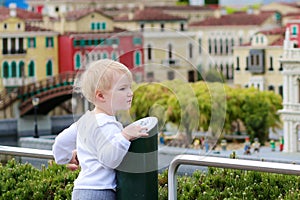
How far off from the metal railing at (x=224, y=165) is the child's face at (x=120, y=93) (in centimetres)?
35

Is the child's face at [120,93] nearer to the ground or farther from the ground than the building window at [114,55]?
nearer to the ground

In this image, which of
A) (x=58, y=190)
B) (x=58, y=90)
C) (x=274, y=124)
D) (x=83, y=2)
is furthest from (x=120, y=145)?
(x=83, y=2)

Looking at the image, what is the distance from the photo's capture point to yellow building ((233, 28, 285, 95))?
36156 mm

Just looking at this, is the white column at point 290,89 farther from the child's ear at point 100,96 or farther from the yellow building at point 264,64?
the child's ear at point 100,96

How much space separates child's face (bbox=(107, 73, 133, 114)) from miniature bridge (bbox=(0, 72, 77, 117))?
2870 centimetres

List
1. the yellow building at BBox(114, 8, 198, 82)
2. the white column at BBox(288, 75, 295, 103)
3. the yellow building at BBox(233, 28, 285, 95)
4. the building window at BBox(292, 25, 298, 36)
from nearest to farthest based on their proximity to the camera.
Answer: the yellow building at BBox(114, 8, 198, 82), the white column at BBox(288, 75, 295, 103), the building window at BBox(292, 25, 298, 36), the yellow building at BBox(233, 28, 285, 95)

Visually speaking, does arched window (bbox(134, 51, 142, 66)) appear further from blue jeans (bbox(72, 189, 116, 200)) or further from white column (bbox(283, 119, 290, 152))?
white column (bbox(283, 119, 290, 152))

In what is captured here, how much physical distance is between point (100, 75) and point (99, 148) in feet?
0.69

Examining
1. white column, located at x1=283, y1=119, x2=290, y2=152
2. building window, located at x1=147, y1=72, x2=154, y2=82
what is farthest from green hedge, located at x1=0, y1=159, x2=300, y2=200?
white column, located at x1=283, y1=119, x2=290, y2=152

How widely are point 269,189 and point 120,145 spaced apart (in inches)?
31.4

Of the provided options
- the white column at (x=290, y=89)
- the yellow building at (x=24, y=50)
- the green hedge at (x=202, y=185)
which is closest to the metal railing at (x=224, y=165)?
the green hedge at (x=202, y=185)

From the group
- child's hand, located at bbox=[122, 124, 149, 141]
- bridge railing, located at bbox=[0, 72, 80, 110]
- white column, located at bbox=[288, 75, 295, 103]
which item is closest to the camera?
child's hand, located at bbox=[122, 124, 149, 141]

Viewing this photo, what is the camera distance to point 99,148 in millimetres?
3338

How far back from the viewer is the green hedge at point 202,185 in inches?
153
